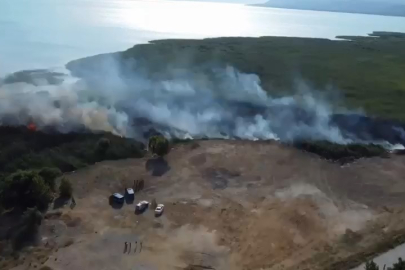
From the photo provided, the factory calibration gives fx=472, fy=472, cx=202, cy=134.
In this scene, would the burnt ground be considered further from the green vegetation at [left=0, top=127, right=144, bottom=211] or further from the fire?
the fire

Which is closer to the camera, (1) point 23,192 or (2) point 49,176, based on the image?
(1) point 23,192

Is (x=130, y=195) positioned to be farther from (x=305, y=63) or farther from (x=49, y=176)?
(x=305, y=63)

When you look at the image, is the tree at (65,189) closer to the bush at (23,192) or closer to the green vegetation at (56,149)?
the bush at (23,192)

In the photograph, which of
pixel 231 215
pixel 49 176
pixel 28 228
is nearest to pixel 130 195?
pixel 49 176

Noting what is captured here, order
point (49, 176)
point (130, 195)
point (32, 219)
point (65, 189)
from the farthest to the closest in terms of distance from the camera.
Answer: point (49, 176), point (130, 195), point (65, 189), point (32, 219)

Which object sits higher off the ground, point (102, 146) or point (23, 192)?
point (102, 146)

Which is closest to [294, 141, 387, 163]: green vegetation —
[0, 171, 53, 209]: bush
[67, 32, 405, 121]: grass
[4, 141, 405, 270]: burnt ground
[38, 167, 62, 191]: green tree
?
[4, 141, 405, 270]: burnt ground

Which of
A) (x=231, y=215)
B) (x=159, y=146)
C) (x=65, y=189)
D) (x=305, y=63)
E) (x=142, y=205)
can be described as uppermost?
(x=305, y=63)
